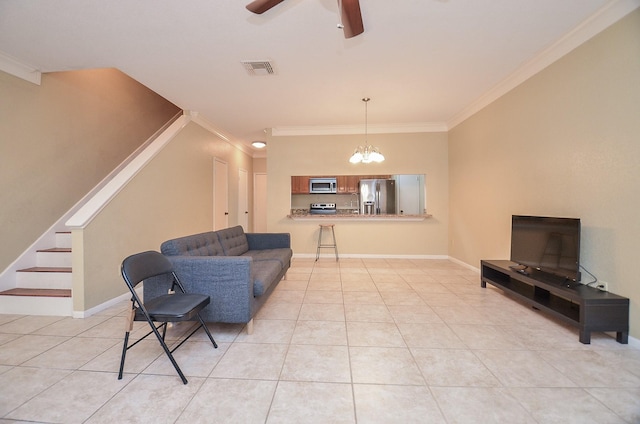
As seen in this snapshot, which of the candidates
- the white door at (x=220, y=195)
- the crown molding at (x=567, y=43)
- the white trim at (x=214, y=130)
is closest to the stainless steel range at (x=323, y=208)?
the white door at (x=220, y=195)

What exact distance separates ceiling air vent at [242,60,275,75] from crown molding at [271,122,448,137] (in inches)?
91.7

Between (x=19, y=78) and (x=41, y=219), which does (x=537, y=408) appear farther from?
(x=19, y=78)

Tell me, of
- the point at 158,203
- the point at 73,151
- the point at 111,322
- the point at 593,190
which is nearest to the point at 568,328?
the point at 593,190

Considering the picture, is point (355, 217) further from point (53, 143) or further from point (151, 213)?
point (53, 143)

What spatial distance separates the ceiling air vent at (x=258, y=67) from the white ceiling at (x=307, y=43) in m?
0.08

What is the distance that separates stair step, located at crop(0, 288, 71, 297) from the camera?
271 centimetres

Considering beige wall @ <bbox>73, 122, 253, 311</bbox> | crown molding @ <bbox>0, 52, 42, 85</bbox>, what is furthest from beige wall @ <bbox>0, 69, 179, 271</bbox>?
beige wall @ <bbox>73, 122, 253, 311</bbox>


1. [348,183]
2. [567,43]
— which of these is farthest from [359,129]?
[567,43]

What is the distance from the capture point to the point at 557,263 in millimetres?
2574

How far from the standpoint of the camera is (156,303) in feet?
6.23

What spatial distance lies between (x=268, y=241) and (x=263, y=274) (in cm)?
157

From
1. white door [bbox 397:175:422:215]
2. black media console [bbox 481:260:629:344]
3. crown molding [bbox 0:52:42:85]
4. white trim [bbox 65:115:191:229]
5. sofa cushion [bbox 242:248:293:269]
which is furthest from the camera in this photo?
white door [bbox 397:175:422:215]

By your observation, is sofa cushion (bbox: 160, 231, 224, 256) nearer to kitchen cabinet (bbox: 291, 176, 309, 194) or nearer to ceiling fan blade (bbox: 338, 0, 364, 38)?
ceiling fan blade (bbox: 338, 0, 364, 38)

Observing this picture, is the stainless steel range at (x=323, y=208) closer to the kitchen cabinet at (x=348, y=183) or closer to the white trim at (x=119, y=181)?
the kitchen cabinet at (x=348, y=183)
